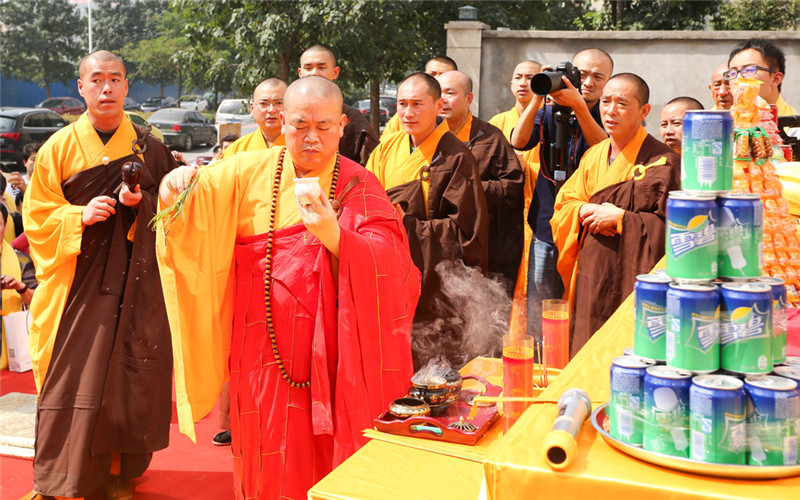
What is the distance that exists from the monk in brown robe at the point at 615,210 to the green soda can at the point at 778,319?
2.29 metres

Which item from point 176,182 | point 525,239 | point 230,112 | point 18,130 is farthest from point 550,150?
point 230,112

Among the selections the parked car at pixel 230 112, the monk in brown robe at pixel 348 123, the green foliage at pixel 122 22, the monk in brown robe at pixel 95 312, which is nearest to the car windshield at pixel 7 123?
the green foliage at pixel 122 22

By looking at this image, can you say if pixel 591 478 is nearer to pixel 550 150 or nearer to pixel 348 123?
pixel 550 150

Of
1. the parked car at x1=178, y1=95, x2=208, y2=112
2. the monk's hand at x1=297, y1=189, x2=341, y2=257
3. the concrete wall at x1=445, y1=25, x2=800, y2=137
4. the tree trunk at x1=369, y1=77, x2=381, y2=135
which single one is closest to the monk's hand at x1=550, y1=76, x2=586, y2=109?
the monk's hand at x1=297, y1=189, x2=341, y2=257

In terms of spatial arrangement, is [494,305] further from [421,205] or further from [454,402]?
[454,402]

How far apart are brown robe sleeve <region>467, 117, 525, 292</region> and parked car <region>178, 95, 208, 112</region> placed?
13.9 metres

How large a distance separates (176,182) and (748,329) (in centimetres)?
182

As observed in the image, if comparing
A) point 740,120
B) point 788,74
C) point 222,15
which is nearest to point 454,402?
point 740,120

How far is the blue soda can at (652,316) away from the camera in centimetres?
150

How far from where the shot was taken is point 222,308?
9.19 feet

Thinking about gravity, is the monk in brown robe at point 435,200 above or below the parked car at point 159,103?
below

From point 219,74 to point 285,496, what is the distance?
428 inches

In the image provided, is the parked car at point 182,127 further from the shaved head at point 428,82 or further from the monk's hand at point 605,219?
the monk's hand at point 605,219

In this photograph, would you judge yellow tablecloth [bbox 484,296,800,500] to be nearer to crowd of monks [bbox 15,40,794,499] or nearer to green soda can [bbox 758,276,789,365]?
green soda can [bbox 758,276,789,365]
